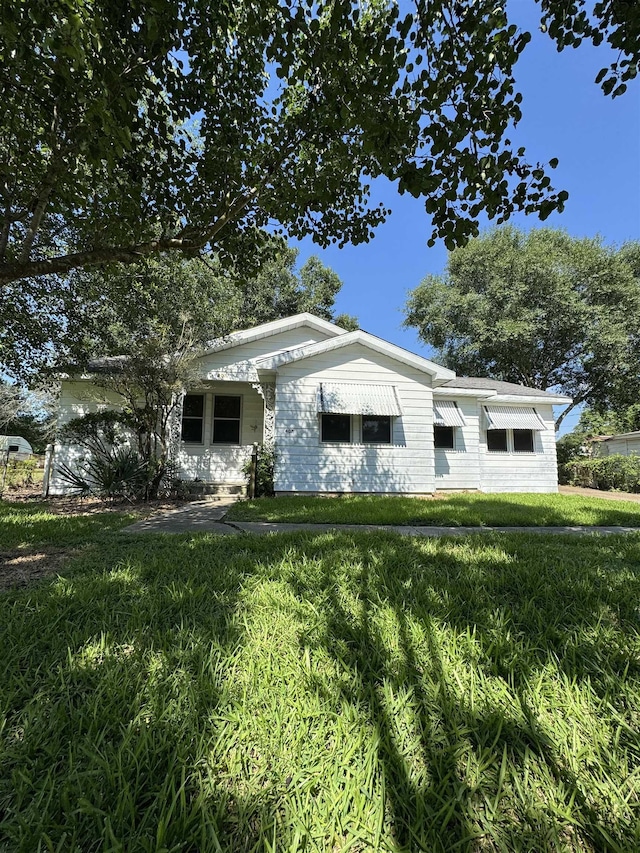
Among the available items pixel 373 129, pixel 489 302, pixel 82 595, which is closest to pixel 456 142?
pixel 373 129

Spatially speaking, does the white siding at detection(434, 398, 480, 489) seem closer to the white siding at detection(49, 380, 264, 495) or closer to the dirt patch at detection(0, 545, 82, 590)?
the white siding at detection(49, 380, 264, 495)

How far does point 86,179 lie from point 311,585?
215 inches

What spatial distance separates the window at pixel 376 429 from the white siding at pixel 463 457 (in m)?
2.23

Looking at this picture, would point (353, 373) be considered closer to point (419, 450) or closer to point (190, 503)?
point (419, 450)

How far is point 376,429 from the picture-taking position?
390 inches

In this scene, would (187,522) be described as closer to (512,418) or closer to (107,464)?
(107,464)

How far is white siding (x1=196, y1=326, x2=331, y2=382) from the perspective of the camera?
10703 mm

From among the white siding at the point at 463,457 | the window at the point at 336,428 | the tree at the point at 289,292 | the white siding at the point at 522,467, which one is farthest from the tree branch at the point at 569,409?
the window at the point at 336,428

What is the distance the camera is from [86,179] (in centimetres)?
485

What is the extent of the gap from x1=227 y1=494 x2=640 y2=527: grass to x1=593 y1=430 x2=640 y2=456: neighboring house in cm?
1177

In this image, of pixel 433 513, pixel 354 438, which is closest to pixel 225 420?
pixel 354 438

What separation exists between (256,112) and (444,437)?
29.3 feet

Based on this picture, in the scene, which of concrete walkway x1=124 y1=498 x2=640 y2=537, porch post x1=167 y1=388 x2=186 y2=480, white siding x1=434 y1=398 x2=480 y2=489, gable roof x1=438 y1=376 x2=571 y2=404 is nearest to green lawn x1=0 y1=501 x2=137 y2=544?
concrete walkway x1=124 y1=498 x2=640 y2=537

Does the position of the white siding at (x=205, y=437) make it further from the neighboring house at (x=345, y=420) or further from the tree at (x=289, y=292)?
the tree at (x=289, y=292)
